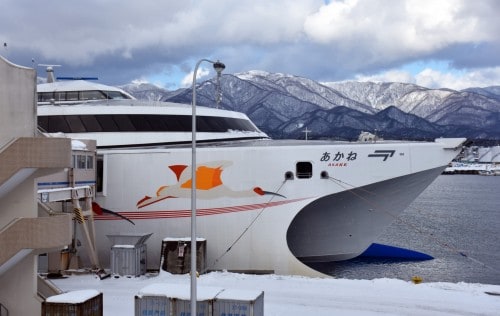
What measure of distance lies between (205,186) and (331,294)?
8638 millimetres

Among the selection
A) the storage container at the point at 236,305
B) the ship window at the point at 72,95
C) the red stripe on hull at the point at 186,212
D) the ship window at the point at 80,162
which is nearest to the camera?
the storage container at the point at 236,305

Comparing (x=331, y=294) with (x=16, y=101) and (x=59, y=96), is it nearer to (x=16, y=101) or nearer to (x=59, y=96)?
(x=16, y=101)

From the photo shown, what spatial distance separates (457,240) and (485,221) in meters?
16.4

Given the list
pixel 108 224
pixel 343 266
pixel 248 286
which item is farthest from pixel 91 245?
pixel 343 266

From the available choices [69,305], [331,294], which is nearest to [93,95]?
[69,305]

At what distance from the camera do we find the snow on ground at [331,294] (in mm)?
17812

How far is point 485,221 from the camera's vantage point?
193ft

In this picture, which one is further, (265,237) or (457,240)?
(457,240)

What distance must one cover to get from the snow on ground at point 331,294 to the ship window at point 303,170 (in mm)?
5194

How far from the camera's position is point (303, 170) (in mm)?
25234

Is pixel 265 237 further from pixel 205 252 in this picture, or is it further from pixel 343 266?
pixel 343 266

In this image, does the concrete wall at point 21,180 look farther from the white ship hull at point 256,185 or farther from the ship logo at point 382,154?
the ship logo at point 382,154

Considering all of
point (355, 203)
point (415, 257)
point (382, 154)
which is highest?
point (382, 154)

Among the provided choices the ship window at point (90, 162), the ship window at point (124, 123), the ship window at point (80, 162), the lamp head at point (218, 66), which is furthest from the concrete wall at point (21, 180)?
the ship window at point (124, 123)
